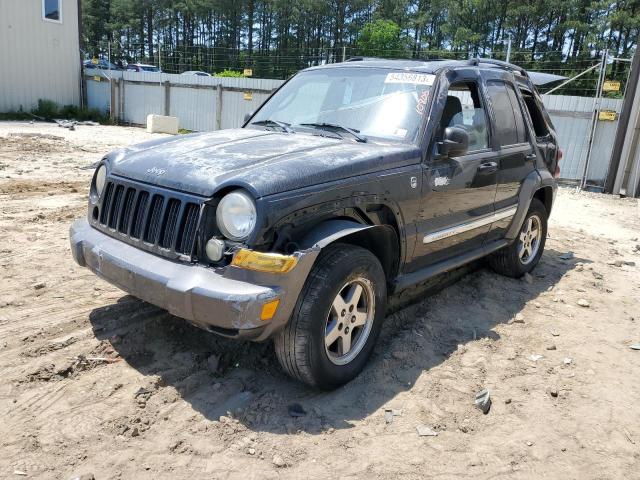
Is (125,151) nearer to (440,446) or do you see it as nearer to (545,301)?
(440,446)

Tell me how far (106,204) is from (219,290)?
132cm

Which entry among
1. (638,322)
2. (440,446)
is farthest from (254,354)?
(638,322)

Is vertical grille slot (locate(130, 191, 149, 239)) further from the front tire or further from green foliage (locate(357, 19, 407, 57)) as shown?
green foliage (locate(357, 19, 407, 57))

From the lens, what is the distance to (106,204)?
3.72 metres

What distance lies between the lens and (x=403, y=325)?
4.53 metres

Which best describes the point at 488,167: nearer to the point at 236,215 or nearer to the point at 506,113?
the point at 506,113

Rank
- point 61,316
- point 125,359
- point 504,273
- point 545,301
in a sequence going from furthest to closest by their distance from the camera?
1. point 504,273
2. point 545,301
3. point 61,316
4. point 125,359

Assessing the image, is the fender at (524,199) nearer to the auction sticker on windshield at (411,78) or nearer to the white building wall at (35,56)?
the auction sticker on windshield at (411,78)

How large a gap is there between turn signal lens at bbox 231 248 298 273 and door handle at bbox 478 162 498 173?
92.4 inches

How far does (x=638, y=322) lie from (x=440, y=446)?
9.81 feet

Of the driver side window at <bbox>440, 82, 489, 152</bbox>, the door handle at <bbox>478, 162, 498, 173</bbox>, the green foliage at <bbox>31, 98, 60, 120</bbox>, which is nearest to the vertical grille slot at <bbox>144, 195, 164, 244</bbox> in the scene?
the driver side window at <bbox>440, 82, 489, 152</bbox>

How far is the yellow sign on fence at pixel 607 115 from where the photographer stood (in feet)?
40.2

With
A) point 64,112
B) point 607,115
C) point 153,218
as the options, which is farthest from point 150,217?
point 64,112

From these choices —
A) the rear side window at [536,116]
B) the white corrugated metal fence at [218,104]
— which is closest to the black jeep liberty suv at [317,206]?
the rear side window at [536,116]
